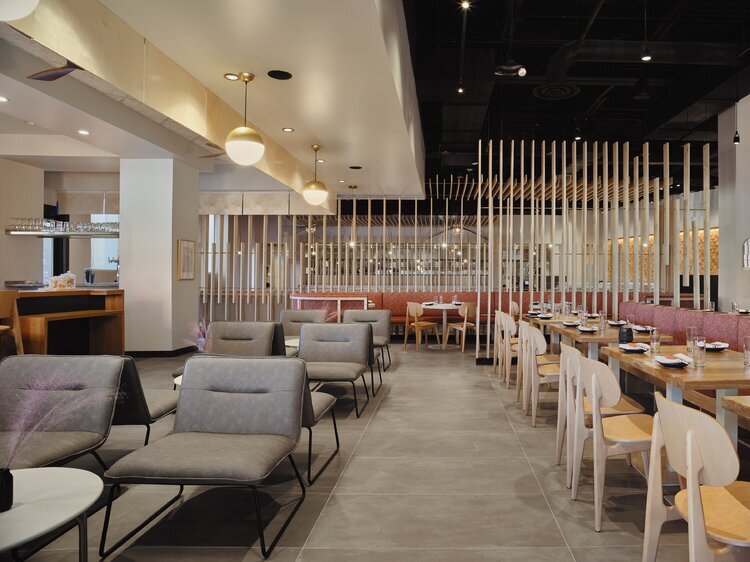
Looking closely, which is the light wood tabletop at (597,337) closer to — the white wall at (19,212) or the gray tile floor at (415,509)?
the gray tile floor at (415,509)

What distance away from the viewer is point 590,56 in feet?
19.6

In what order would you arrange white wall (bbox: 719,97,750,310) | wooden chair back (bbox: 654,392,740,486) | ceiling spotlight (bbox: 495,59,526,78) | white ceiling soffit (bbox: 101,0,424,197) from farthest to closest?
1. white wall (bbox: 719,97,750,310)
2. ceiling spotlight (bbox: 495,59,526,78)
3. white ceiling soffit (bbox: 101,0,424,197)
4. wooden chair back (bbox: 654,392,740,486)

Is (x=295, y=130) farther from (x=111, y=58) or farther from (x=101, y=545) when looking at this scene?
(x=101, y=545)

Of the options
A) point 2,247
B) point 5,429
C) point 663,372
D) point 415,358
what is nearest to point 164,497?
point 5,429

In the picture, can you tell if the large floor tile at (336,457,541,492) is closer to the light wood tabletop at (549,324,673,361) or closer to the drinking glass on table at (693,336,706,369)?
the drinking glass on table at (693,336,706,369)

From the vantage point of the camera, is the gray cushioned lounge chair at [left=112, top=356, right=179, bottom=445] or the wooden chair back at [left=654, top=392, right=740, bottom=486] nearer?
the wooden chair back at [left=654, top=392, right=740, bottom=486]

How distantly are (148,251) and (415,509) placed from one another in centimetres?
664

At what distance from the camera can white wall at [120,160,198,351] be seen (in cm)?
783

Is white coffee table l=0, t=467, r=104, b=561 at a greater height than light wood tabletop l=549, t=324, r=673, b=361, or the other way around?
light wood tabletop l=549, t=324, r=673, b=361

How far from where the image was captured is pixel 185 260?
27.1ft

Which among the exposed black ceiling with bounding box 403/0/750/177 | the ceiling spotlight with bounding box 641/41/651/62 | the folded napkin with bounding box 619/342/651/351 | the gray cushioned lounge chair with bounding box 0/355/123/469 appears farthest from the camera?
the exposed black ceiling with bounding box 403/0/750/177

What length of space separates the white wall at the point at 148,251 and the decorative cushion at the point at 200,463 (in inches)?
231

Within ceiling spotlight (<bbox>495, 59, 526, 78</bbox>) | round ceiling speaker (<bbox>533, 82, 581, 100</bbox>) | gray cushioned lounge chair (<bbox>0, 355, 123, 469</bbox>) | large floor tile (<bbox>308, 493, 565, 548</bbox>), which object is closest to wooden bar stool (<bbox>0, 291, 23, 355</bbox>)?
gray cushioned lounge chair (<bbox>0, 355, 123, 469</bbox>)

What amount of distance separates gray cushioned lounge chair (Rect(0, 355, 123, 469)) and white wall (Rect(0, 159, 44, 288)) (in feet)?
22.9
